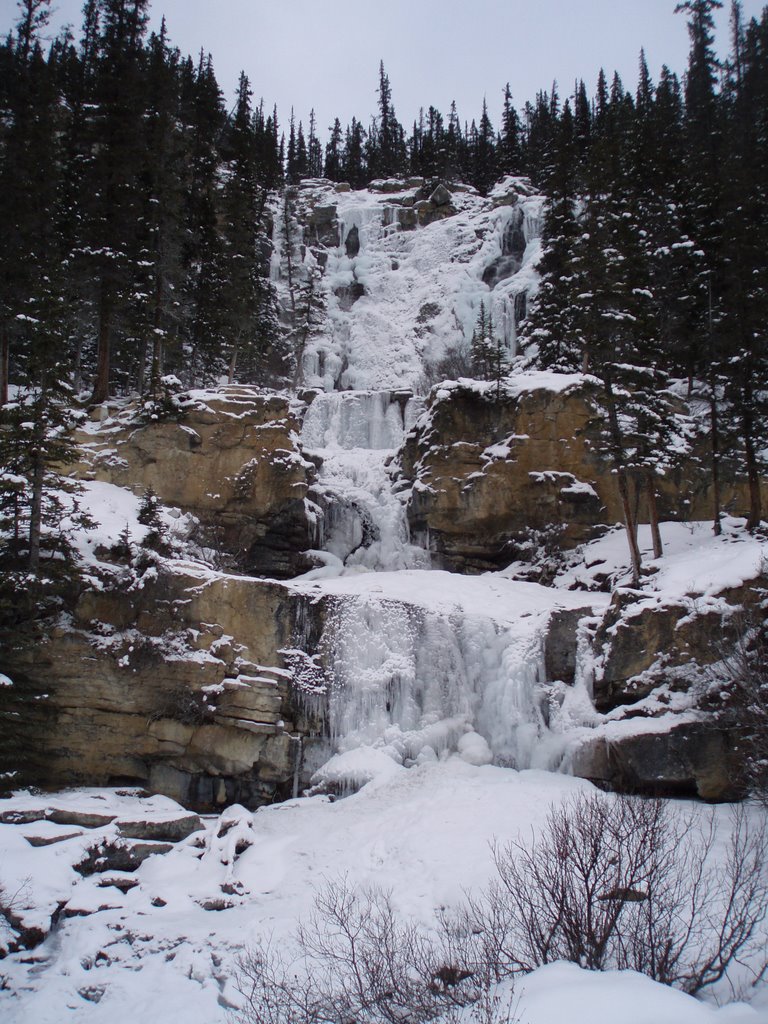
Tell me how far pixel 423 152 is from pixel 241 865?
63.0m

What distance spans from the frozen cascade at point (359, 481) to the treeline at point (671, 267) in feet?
26.8

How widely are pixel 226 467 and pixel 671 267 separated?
21252 millimetres

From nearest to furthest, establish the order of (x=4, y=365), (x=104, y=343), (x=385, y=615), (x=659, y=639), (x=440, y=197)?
(x=659, y=639), (x=385, y=615), (x=4, y=365), (x=104, y=343), (x=440, y=197)

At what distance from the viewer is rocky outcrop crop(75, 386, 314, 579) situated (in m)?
21.0

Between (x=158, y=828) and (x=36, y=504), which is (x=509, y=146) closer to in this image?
(x=36, y=504)

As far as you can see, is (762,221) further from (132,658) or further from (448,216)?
(448,216)

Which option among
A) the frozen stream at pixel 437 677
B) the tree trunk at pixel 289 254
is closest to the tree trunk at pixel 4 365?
the frozen stream at pixel 437 677

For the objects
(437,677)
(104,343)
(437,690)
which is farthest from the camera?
(104,343)

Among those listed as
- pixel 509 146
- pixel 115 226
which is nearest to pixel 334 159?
pixel 509 146

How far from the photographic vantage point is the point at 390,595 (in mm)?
17578

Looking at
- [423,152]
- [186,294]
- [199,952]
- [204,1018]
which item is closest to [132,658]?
[199,952]

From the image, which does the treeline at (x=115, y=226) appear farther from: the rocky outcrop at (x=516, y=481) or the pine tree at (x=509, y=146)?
Answer: the pine tree at (x=509, y=146)

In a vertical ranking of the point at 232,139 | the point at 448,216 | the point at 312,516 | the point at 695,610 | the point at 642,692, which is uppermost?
the point at 232,139

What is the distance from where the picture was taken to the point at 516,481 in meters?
23.7
